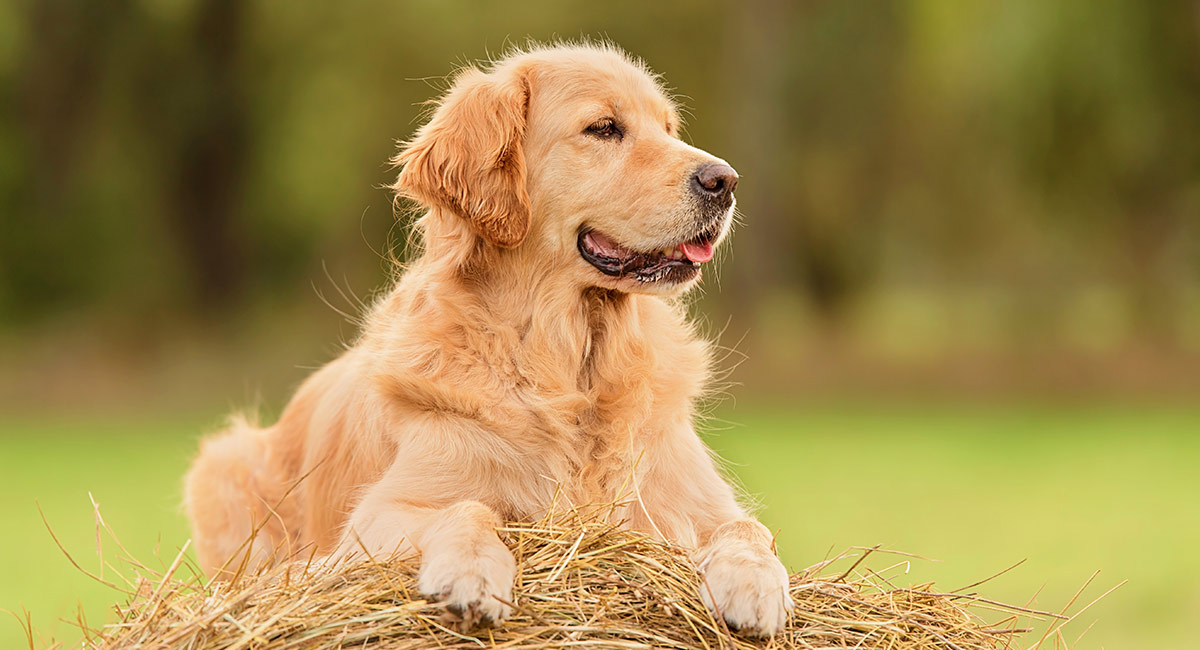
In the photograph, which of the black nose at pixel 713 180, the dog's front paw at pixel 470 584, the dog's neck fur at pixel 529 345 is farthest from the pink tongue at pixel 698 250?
the dog's front paw at pixel 470 584

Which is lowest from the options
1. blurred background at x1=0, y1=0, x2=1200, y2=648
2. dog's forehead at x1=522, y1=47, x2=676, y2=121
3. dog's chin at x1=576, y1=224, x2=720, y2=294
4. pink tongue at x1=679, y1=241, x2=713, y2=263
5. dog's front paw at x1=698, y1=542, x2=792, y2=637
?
dog's front paw at x1=698, y1=542, x2=792, y2=637

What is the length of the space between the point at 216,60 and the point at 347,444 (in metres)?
15.7

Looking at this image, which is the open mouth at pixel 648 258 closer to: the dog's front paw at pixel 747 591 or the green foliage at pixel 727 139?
the dog's front paw at pixel 747 591

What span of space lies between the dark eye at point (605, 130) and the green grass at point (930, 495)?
122cm

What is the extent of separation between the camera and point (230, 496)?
16.7 ft

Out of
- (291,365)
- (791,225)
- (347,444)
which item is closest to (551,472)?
(347,444)

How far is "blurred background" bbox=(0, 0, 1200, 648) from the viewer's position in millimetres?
14984

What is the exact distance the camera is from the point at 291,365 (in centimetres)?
1653

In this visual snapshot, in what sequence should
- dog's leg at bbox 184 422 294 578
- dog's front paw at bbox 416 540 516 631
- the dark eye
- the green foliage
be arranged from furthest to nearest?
the green foliage → dog's leg at bbox 184 422 294 578 → the dark eye → dog's front paw at bbox 416 540 516 631

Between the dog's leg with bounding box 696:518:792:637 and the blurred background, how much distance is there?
8.61 m

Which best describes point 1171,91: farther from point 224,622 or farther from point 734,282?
point 224,622

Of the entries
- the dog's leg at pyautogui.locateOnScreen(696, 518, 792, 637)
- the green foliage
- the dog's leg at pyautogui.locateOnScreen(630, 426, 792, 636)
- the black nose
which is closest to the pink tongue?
the black nose

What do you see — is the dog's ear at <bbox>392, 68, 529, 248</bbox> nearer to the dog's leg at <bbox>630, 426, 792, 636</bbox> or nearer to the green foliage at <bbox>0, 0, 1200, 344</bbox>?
the dog's leg at <bbox>630, 426, 792, 636</bbox>

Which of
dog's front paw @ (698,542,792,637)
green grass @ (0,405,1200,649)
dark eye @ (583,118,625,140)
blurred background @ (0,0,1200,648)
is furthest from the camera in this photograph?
blurred background @ (0,0,1200,648)
